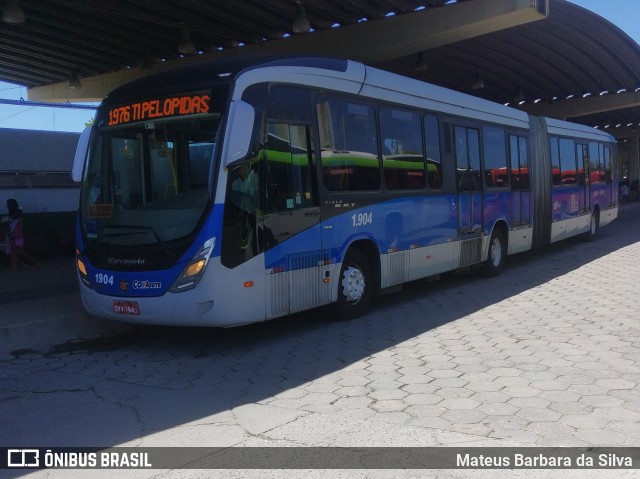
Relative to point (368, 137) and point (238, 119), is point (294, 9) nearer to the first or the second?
point (368, 137)

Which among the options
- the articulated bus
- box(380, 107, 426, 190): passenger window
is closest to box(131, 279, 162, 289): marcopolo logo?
the articulated bus

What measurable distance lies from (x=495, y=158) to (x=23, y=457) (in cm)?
1105

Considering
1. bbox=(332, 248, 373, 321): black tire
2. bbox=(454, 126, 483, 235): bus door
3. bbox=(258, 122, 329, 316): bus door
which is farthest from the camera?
bbox=(454, 126, 483, 235): bus door

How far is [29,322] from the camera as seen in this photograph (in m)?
8.77

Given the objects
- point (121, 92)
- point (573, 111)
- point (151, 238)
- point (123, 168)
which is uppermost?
point (573, 111)

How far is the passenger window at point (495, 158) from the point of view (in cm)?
1320

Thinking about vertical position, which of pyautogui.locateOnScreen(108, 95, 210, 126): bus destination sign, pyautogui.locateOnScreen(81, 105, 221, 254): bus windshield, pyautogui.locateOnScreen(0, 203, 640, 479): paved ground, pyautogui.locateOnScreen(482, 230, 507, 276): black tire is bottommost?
pyautogui.locateOnScreen(0, 203, 640, 479): paved ground

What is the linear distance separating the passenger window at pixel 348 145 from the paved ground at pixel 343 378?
2.00 metres

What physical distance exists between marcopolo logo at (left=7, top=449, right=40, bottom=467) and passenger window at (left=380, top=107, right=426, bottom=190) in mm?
6365

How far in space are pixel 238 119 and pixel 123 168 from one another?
5.87ft

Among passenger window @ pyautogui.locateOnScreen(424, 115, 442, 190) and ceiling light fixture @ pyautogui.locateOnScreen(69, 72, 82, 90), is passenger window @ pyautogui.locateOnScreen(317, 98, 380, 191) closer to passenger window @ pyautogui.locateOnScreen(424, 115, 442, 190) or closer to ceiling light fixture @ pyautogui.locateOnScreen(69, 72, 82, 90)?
passenger window @ pyautogui.locateOnScreen(424, 115, 442, 190)

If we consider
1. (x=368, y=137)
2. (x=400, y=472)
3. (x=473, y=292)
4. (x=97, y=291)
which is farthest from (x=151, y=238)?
(x=473, y=292)

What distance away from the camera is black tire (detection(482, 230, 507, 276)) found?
1334cm

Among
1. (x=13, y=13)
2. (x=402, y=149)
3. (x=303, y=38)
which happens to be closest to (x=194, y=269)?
(x=402, y=149)
